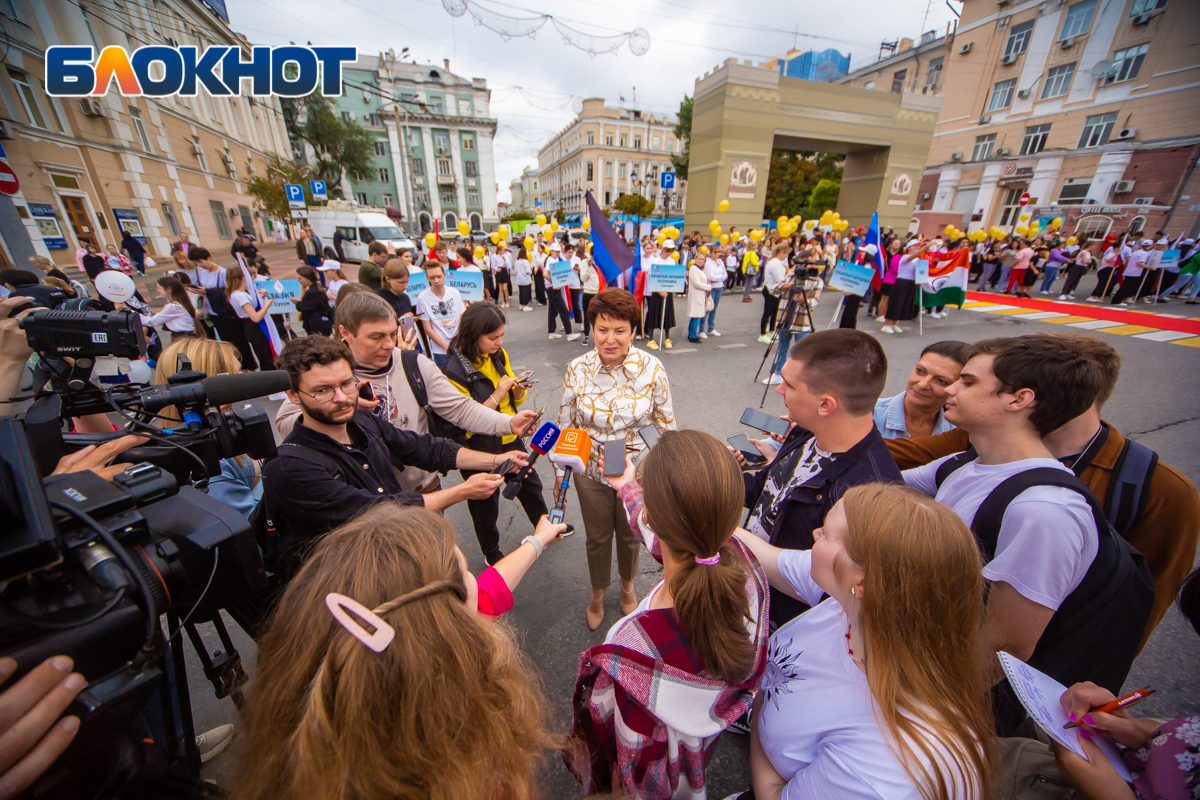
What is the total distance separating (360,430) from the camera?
1982 mm

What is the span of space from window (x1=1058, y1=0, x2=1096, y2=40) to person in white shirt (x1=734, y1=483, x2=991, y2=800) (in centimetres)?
3948

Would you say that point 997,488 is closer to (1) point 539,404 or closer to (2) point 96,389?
(2) point 96,389

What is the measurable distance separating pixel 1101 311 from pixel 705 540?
1654cm

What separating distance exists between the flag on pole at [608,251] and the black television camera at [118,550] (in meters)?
4.42

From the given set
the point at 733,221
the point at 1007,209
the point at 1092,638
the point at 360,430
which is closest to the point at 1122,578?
the point at 1092,638

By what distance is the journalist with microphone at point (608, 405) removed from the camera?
95.8 inches

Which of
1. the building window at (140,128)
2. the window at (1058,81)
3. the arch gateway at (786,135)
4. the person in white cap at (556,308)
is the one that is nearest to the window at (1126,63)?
the window at (1058,81)

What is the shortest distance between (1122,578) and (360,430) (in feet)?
9.35

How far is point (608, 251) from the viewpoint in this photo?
545 cm

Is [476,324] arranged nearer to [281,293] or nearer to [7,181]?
[281,293]

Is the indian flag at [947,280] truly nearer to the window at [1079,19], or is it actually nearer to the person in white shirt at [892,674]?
the person in white shirt at [892,674]

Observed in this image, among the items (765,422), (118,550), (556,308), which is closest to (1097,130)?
(556,308)

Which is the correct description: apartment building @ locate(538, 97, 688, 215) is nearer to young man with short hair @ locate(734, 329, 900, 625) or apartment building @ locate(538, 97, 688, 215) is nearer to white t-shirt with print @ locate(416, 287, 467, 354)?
white t-shirt with print @ locate(416, 287, 467, 354)

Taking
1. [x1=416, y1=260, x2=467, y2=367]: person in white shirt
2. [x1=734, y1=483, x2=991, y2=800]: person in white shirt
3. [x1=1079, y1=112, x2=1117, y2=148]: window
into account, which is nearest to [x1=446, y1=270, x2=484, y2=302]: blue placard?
[x1=416, y1=260, x2=467, y2=367]: person in white shirt
